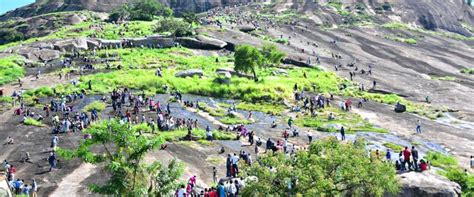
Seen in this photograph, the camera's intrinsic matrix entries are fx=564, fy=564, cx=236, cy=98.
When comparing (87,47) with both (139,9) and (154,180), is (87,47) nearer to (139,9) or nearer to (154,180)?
(139,9)

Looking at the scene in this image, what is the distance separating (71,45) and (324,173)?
81.8 metres

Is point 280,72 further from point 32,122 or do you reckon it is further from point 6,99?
point 32,122

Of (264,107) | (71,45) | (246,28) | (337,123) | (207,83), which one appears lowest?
(264,107)

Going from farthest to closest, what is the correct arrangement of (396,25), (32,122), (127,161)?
(396,25) < (32,122) < (127,161)

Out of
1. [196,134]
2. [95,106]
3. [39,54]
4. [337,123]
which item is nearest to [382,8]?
[39,54]

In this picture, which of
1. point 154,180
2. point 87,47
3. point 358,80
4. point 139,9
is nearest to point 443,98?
point 358,80

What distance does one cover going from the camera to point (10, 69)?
275 feet

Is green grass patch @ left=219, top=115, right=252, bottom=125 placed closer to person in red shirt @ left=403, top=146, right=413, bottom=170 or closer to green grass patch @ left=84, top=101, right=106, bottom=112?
green grass patch @ left=84, top=101, right=106, bottom=112

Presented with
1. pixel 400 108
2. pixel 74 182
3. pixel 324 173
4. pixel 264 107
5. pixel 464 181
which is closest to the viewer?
pixel 324 173

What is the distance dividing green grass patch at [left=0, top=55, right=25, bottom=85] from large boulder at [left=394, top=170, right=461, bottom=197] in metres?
61.2

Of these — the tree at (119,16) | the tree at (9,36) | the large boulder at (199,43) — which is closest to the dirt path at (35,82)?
the large boulder at (199,43)

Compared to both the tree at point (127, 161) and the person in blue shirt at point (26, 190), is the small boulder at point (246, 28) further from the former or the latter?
the tree at point (127, 161)

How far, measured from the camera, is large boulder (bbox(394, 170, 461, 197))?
33156 millimetres

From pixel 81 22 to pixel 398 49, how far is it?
73658 millimetres
